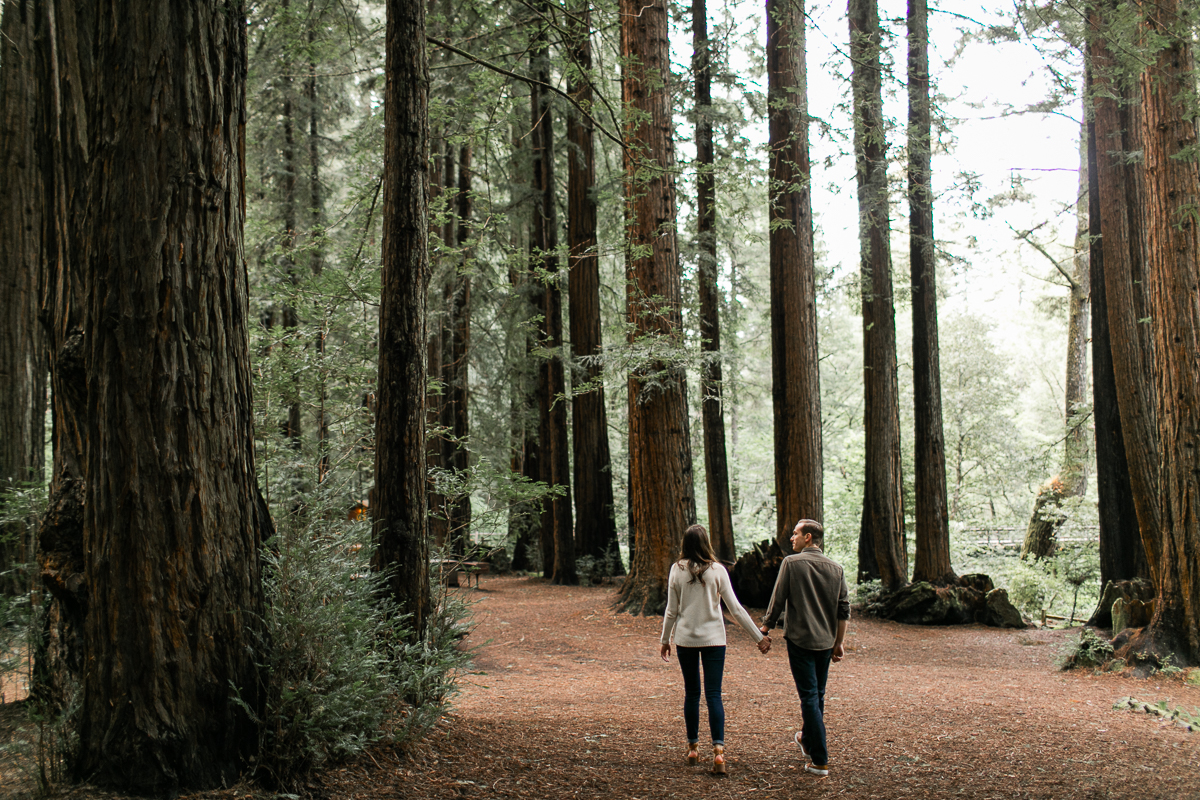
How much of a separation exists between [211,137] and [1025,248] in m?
28.7

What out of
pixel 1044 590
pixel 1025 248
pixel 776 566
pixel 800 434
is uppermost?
pixel 1025 248

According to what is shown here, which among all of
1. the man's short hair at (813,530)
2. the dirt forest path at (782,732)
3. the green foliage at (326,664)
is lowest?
the dirt forest path at (782,732)

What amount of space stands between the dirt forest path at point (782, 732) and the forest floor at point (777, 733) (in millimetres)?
19

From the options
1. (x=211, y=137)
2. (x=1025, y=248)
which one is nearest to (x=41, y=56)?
(x=211, y=137)

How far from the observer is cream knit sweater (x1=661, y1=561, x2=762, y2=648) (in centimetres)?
482

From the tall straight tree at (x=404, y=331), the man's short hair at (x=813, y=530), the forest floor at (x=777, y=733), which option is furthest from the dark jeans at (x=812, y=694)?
the tall straight tree at (x=404, y=331)

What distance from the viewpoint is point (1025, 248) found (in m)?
26.3

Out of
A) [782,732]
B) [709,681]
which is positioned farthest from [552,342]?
[709,681]

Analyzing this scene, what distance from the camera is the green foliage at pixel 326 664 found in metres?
3.72

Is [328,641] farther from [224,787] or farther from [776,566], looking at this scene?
[776,566]

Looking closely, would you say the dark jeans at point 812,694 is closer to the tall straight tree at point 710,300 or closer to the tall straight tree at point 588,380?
the tall straight tree at point 710,300

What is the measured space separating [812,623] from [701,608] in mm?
775

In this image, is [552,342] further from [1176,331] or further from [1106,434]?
[1176,331]

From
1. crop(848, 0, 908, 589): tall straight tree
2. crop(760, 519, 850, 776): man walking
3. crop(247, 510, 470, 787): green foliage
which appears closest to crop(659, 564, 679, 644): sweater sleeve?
crop(760, 519, 850, 776): man walking
